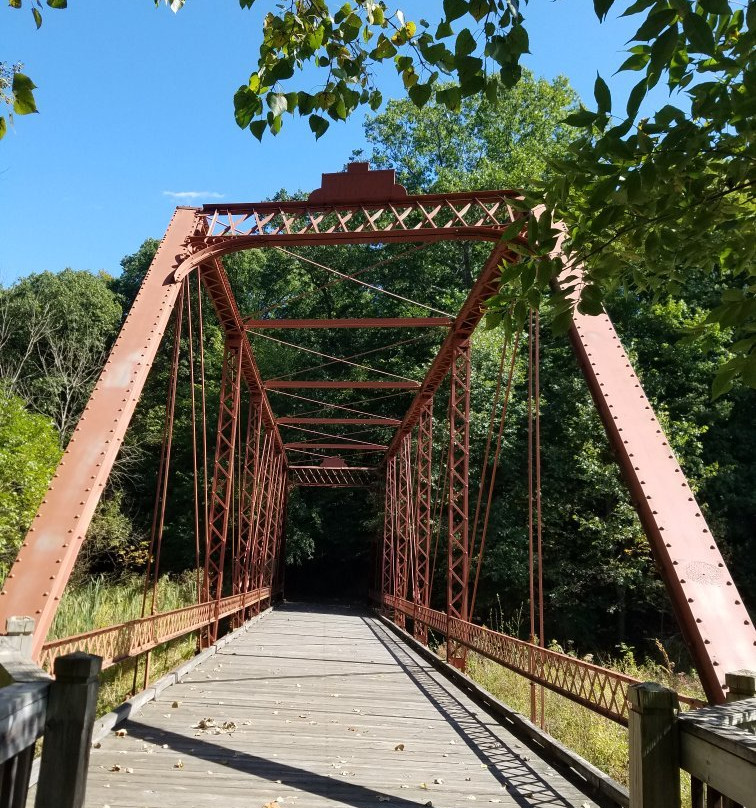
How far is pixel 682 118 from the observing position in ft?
7.37

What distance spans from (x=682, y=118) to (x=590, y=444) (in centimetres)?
1964

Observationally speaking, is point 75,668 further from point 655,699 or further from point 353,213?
point 353,213

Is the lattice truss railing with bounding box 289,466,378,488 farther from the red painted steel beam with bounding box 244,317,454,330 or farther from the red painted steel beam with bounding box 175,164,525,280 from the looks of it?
the red painted steel beam with bounding box 175,164,525,280

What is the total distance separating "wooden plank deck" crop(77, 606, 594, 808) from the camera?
4.02 meters

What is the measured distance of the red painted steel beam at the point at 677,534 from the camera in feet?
11.5

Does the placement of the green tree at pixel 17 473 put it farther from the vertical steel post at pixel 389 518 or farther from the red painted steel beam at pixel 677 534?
the red painted steel beam at pixel 677 534

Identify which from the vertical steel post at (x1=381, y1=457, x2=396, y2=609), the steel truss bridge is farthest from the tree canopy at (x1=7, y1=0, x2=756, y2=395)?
the vertical steel post at (x1=381, y1=457, x2=396, y2=609)

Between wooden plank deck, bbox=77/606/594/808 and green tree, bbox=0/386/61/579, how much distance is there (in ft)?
25.6

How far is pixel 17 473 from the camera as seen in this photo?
1438cm

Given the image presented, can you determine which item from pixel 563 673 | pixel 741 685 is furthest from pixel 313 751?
pixel 741 685

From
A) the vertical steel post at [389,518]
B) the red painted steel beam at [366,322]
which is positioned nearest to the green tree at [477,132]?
the vertical steel post at [389,518]

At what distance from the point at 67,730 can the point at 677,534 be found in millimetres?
3269

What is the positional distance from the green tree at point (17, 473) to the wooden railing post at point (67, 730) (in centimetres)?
1289

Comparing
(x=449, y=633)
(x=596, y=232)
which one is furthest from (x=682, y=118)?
(x=449, y=633)
